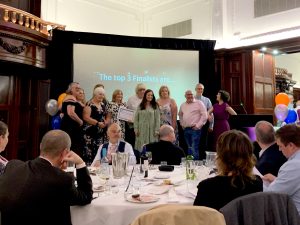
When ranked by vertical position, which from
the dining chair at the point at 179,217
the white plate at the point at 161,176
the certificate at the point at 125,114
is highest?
the certificate at the point at 125,114

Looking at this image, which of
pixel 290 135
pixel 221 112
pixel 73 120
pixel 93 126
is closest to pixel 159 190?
pixel 290 135

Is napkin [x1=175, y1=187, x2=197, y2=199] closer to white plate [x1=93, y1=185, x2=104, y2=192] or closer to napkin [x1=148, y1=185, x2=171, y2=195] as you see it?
napkin [x1=148, y1=185, x2=171, y2=195]

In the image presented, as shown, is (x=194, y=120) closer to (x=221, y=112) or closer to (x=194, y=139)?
(x=194, y=139)

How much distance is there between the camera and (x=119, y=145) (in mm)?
3432

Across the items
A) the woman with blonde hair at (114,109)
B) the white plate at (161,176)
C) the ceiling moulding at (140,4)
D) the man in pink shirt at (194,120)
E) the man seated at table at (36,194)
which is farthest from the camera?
the ceiling moulding at (140,4)

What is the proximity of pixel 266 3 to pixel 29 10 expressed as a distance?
6286 mm

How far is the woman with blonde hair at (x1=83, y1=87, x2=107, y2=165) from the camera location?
4.80m

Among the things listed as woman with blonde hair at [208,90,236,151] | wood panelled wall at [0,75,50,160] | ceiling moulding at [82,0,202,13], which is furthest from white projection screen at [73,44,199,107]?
ceiling moulding at [82,0,202,13]

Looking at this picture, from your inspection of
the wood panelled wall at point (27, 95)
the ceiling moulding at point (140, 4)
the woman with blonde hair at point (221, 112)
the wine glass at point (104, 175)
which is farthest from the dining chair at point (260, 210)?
the ceiling moulding at point (140, 4)

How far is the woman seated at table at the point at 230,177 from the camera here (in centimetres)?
178

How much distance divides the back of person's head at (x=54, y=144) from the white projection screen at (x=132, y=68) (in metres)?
5.52

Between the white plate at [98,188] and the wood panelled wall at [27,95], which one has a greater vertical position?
the wood panelled wall at [27,95]

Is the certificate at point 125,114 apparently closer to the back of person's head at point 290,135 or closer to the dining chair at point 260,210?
the back of person's head at point 290,135

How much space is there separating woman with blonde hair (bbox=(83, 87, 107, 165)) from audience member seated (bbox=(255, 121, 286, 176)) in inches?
102
